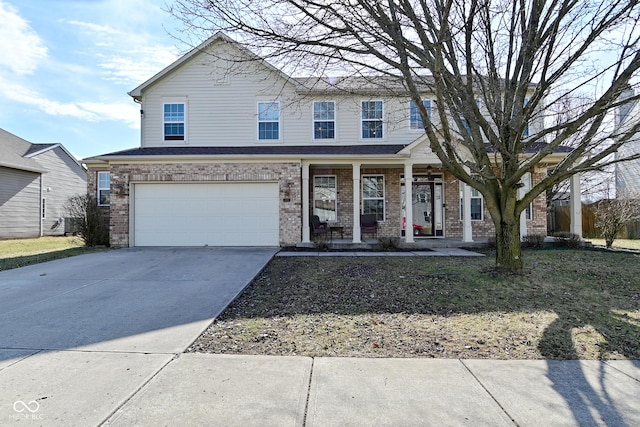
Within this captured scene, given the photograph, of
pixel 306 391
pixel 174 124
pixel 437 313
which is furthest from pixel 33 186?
pixel 306 391

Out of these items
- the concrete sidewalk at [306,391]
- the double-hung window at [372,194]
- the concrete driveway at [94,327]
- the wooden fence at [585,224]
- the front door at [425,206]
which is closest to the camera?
the concrete sidewalk at [306,391]

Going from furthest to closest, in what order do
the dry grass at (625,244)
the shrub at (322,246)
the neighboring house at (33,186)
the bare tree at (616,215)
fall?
the neighboring house at (33,186) → the bare tree at (616,215) → the dry grass at (625,244) → the shrub at (322,246)

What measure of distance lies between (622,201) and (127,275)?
1630 cm

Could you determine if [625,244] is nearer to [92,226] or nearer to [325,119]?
[325,119]

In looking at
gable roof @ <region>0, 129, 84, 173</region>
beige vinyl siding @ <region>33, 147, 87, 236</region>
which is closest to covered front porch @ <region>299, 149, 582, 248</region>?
gable roof @ <region>0, 129, 84, 173</region>

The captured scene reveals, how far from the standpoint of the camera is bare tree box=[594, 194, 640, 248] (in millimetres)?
12359

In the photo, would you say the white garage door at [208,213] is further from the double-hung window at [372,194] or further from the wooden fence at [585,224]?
the wooden fence at [585,224]

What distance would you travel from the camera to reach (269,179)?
38.9 feet

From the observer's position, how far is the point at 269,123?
13453 millimetres

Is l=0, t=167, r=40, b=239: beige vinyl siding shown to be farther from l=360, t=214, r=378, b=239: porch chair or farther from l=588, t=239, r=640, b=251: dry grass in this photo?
l=588, t=239, r=640, b=251: dry grass

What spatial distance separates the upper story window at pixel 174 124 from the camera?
44.1ft

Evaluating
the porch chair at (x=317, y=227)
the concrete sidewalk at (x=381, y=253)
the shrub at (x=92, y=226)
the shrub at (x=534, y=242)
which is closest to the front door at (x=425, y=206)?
the concrete sidewalk at (x=381, y=253)

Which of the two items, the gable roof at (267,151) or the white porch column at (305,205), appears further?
the white porch column at (305,205)

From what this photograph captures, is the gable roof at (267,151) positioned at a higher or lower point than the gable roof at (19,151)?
lower
